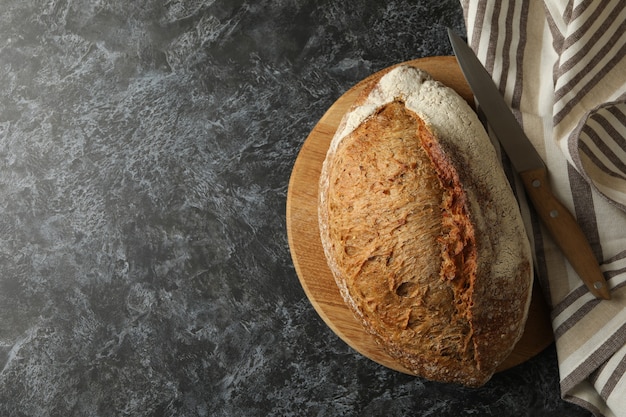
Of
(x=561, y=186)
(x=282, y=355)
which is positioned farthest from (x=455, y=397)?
(x=561, y=186)

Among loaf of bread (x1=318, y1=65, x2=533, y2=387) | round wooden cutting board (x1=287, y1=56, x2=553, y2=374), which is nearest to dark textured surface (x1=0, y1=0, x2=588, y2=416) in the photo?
round wooden cutting board (x1=287, y1=56, x2=553, y2=374)

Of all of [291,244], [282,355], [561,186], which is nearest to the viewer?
[561,186]

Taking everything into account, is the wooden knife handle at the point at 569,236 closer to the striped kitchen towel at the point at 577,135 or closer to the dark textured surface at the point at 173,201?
the striped kitchen towel at the point at 577,135

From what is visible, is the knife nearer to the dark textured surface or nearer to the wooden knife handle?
the wooden knife handle

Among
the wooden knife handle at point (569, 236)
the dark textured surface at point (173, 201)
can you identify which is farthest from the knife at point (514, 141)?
the dark textured surface at point (173, 201)

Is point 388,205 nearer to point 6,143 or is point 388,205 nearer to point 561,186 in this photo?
point 561,186

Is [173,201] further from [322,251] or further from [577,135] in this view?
[577,135]
